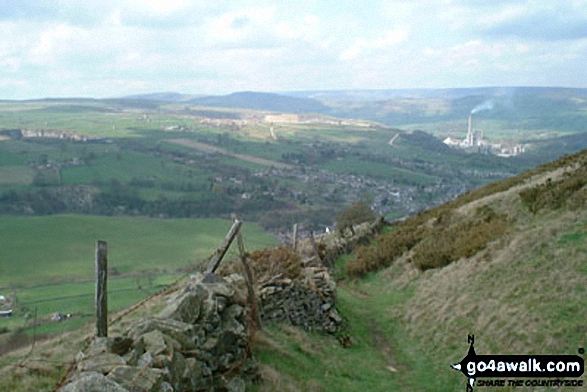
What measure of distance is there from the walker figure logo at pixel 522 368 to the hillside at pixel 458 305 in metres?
0.23

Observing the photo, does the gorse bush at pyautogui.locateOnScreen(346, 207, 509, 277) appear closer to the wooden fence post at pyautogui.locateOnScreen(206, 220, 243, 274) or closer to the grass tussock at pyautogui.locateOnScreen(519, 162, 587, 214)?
the grass tussock at pyautogui.locateOnScreen(519, 162, 587, 214)

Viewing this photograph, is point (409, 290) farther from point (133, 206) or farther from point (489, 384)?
point (133, 206)

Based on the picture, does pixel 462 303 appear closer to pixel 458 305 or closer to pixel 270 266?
pixel 458 305

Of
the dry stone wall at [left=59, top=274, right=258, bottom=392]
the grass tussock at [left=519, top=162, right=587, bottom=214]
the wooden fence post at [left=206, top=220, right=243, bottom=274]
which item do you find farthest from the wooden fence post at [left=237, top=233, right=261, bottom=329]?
the grass tussock at [left=519, top=162, right=587, bottom=214]

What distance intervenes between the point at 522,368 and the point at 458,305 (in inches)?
168

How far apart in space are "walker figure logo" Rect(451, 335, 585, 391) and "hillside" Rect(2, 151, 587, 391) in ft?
0.76

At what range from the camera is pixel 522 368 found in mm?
9883

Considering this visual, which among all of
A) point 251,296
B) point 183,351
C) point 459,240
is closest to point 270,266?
point 251,296

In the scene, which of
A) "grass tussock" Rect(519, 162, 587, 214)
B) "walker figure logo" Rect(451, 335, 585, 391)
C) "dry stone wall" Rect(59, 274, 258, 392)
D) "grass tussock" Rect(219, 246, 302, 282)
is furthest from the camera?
"grass tussock" Rect(519, 162, 587, 214)

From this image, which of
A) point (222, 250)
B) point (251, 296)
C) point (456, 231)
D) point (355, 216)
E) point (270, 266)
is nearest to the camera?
point (222, 250)

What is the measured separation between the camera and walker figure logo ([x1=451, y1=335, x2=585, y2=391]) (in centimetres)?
910

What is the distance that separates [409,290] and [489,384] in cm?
866

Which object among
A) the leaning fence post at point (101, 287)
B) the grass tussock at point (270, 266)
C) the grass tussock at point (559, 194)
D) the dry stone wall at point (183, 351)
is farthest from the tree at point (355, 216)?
the leaning fence post at point (101, 287)

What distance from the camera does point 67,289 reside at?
41781 mm
